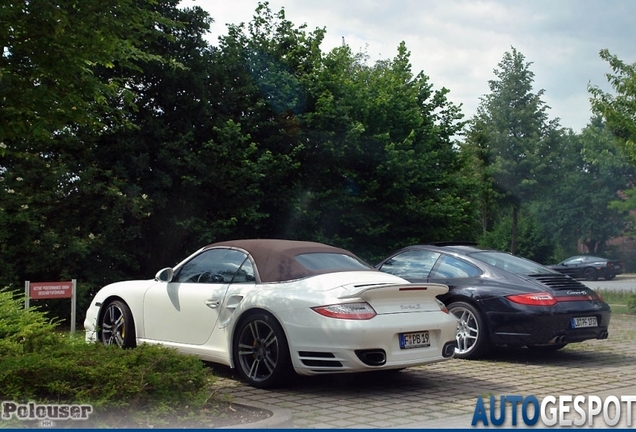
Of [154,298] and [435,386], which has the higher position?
[154,298]

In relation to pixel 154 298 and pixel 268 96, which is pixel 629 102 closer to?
pixel 268 96

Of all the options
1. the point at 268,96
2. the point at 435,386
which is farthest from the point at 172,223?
the point at 435,386

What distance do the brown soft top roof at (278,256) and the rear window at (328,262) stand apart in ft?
0.21

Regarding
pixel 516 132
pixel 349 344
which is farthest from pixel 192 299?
pixel 516 132

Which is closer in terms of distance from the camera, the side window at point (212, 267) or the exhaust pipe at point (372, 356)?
the exhaust pipe at point (372, 356)

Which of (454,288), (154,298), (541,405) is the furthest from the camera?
(454,288)

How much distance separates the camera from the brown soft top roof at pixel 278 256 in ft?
26.8

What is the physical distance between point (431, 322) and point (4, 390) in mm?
3960

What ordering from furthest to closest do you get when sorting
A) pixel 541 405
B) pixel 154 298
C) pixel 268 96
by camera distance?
pixel 268 96, pixel 154 298, pixel 541 405

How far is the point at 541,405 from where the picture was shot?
6980 mm

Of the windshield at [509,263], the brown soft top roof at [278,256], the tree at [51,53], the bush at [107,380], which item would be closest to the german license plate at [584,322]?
the windshield at [509,263]

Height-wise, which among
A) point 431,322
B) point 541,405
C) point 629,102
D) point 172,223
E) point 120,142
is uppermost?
point 629,102

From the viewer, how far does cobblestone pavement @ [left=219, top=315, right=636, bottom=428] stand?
6.55 m

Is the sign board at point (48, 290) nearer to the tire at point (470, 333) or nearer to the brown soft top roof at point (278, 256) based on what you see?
the brown soft top roof at point (278, 256)
